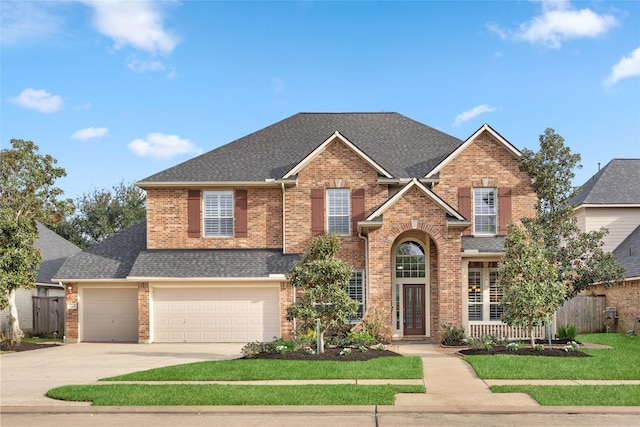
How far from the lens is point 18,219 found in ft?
83.5

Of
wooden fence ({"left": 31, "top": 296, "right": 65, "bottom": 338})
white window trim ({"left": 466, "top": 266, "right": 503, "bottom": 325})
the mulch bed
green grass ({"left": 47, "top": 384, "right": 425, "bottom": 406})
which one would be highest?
white window trim ({"left": 466, "top": 266, "right": 503, "bottom": 325})

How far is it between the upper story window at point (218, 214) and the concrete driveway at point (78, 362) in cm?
456

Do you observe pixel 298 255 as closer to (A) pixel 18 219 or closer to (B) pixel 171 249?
(B) pixel 171 249

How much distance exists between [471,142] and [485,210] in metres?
2.75

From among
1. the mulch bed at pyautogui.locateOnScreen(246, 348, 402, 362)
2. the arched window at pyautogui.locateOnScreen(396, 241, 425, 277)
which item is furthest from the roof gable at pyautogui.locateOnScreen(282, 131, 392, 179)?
the mulch bed at pyautogui.locateOnScreen(246, 348, 402, 362)

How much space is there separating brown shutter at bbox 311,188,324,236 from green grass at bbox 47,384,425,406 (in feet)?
44.8

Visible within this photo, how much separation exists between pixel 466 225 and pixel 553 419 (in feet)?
45.5

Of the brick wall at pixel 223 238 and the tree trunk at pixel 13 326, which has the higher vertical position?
the brick wall at pixel 223 238

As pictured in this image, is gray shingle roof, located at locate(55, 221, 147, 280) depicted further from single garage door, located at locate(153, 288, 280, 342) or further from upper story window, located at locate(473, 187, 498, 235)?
upper story window, located at locate(473, 187, 498, 235)

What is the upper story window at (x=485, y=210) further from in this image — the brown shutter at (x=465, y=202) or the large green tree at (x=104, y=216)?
the large green tree at (x=104, y=216)

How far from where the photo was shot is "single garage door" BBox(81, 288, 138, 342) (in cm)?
2744

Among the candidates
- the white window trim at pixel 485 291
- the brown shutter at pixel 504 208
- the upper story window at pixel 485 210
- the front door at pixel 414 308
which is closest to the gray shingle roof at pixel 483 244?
the upper story window at pixel 485 210

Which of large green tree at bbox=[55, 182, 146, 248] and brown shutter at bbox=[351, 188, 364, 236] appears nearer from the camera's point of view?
brown shutter at bbox=[351, 188, 364, 236]

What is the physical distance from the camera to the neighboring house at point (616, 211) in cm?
3052
